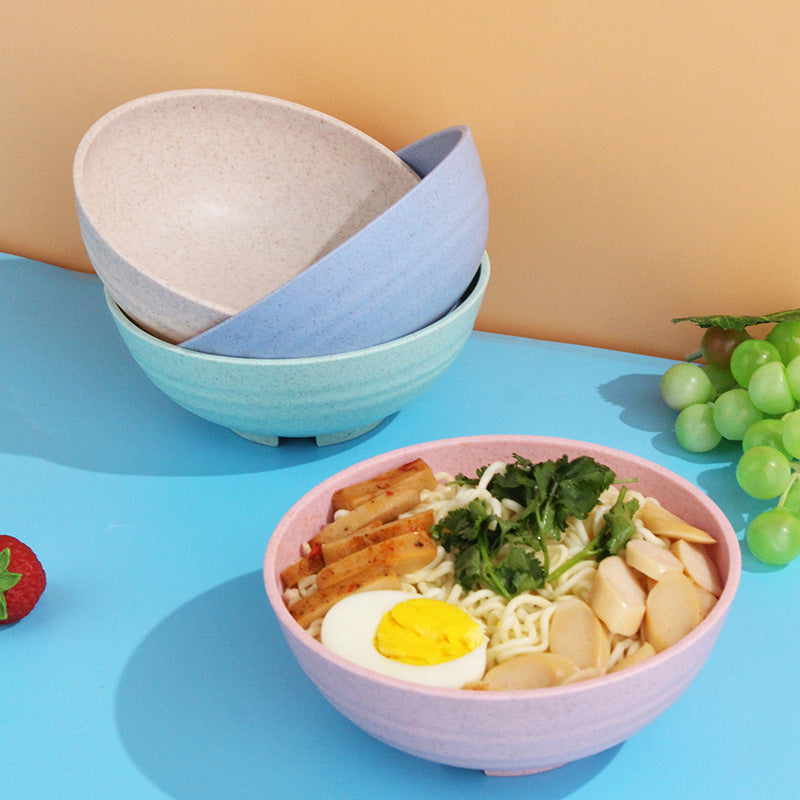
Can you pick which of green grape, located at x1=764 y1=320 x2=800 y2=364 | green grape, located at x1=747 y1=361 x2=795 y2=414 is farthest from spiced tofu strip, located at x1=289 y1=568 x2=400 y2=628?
green grape, located at x1=764 y1=320 x2=800 y2=364

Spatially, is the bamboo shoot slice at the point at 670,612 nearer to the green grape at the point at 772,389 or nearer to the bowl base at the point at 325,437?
the green grape at the point at 772,389

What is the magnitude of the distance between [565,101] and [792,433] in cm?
57

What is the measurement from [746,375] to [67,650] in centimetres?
85

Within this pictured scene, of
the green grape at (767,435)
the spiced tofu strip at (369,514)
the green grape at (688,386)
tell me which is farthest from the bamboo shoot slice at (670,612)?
the green grape at (688,386)

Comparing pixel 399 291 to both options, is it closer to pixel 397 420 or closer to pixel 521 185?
pixel 397 420

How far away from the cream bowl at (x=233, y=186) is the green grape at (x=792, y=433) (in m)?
0.65

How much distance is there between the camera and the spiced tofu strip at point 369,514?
2.99 feet

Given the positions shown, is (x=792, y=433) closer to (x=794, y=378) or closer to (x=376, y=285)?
(x=794, y=378)

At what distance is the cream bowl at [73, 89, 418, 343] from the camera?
1422 millimetres

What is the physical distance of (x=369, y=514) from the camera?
916 mm

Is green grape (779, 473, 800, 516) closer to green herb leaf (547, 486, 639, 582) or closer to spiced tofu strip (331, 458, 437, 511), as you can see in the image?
green herb leaf (547, 486, 639, 582)

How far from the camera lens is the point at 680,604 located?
79 centimetres

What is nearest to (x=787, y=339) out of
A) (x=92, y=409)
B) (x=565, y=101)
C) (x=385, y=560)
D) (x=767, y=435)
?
(x=767, y=435)

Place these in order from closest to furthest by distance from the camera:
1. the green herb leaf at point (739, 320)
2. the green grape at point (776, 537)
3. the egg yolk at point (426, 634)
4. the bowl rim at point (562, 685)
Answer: the bowl rim at point (562, 685) < the egg yolk at point (426, 634) < the green grape at point (776, 537) < the green herb leaf at point (739, 320)
